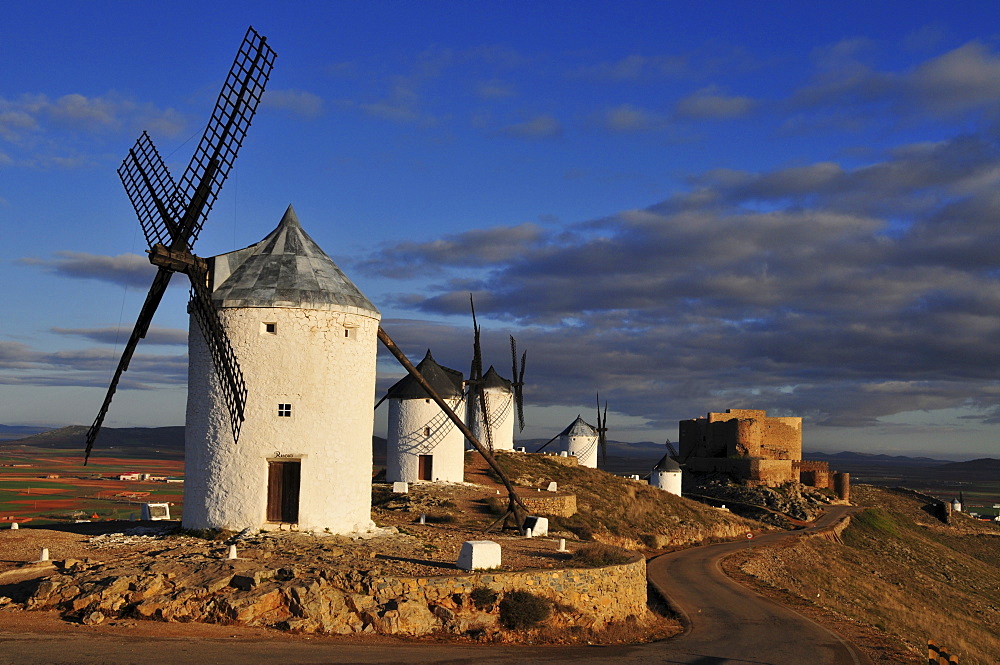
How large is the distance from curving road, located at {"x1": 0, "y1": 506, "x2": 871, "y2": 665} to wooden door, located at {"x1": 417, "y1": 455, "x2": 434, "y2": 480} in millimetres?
15043

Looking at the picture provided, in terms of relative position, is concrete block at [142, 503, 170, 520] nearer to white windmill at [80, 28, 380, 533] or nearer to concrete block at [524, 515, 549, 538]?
white windmill at [80, 28, 380, 533]

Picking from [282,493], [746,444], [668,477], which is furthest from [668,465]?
[282,493]

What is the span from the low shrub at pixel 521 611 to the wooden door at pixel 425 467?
67.5ft

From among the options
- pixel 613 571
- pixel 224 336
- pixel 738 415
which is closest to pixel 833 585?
pixel 613 571

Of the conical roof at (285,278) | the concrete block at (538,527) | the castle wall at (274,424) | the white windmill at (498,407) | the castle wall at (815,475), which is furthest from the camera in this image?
the castle wall at (815,475)

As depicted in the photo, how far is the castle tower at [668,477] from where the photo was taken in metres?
50.2

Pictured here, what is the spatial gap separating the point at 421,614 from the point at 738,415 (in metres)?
57.7

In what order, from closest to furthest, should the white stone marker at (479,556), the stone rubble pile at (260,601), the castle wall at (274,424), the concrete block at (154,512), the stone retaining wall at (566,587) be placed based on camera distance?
the stone rubble pile at (260,601) → the stone retaining wall at (566,587) → the white stone marker at (479,556) → the castle wall at (274,424) → the concrete block at (154,512)

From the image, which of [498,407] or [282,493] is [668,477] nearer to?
[498,407]

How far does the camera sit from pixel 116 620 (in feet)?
44.9

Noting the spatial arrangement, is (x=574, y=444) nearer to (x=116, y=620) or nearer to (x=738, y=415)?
(x=738, y=415)

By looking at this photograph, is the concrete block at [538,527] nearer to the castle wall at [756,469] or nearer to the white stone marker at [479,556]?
the white stone marker at [479,556]

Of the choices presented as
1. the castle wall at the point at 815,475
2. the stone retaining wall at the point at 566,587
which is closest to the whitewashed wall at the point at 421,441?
the stone retaining wall at the point at 566,587

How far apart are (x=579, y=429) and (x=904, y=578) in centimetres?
2262
